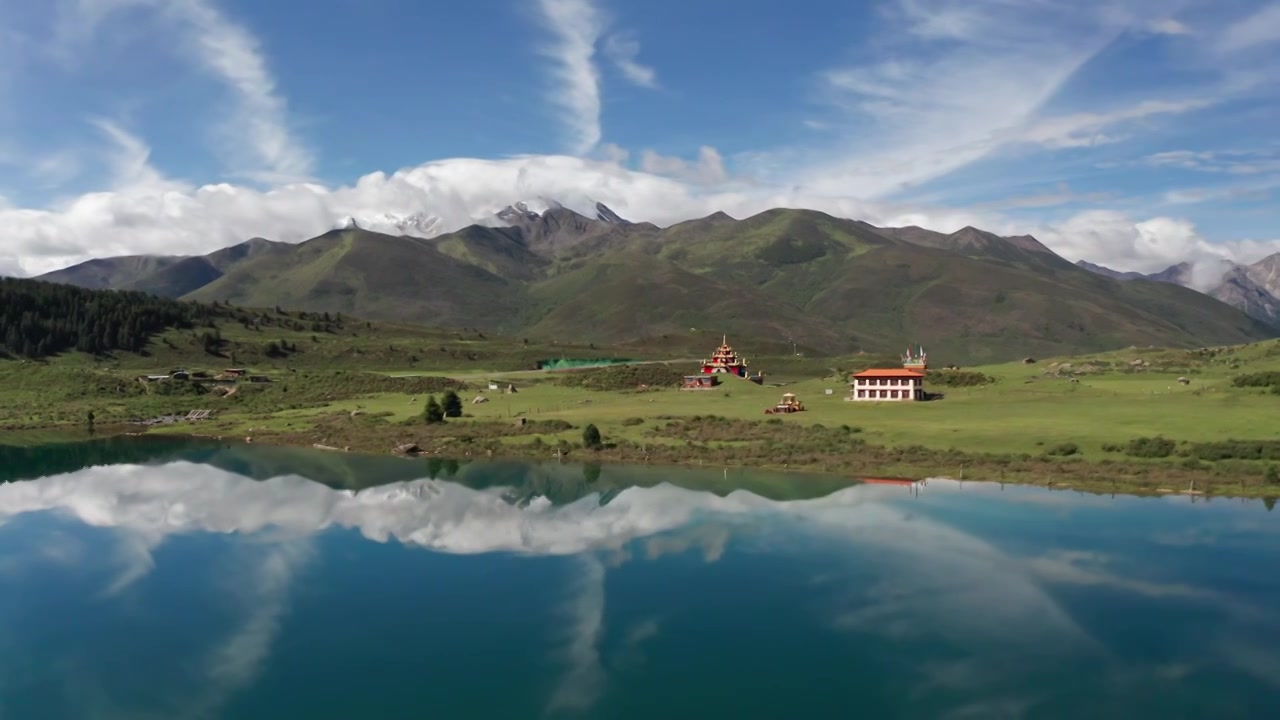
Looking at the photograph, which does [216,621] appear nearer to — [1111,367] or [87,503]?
[87,503]

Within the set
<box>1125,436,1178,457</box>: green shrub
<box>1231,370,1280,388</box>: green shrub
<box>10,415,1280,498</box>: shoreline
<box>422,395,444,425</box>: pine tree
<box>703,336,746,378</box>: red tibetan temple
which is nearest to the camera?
<box>10,415,1280,498</box>: shoreline

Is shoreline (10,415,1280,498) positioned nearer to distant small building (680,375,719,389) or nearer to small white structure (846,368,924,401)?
small white structure (846,368,924,401)

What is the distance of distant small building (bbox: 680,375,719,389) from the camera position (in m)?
111

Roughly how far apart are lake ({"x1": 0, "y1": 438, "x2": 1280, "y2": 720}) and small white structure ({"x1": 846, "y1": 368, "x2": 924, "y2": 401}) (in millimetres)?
33753

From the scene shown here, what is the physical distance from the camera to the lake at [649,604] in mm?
25609

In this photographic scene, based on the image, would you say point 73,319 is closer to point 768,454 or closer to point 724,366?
point 724,366

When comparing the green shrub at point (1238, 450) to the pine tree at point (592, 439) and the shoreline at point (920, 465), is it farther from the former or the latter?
the pine tree at point (592, 439)

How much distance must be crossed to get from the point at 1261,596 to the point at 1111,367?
83591 millimetres

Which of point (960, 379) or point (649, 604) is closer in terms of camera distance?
point (649, 604)

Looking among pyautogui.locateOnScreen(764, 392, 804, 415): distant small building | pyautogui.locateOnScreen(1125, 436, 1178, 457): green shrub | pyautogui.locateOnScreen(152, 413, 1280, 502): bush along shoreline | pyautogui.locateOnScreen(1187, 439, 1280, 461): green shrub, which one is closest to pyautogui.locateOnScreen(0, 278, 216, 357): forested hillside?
pyautogui.locateOnScreen(152, 413, 1280, 502): bush along shoreline

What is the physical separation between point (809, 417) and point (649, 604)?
47.3m

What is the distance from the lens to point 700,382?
112812mm

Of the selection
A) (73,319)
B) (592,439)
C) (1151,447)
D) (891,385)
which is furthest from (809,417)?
(73,319)

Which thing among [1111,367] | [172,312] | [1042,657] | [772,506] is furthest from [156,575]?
[172,312]
